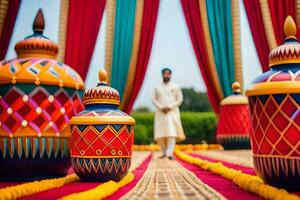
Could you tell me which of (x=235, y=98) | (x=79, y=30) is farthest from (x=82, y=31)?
(x=235, y=98)

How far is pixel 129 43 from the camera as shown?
3645 millimetres

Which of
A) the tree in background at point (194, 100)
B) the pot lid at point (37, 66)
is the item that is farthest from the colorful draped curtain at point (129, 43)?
the tree in background at point (194, 100)

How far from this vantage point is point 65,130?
1457mm

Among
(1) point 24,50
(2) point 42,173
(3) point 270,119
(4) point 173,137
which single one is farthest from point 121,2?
(3) point 270,119

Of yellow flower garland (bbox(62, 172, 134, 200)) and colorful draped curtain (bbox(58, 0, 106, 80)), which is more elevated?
colorful draped curtain (bbox(58, 0, 106, 80))

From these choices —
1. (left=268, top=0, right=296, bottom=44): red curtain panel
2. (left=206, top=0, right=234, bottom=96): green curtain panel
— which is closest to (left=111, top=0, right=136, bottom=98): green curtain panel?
(left=206, top=0, right=234, bottom=96): green curtain panel

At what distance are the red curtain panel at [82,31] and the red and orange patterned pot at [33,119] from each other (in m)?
2.02

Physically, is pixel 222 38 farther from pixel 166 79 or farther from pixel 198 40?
pixel 166 79

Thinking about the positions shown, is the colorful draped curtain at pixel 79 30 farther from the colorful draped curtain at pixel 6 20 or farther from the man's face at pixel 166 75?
the man's face at pixel 166 75

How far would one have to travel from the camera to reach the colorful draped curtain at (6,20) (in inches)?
125

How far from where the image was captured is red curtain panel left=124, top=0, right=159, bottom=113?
359 cm

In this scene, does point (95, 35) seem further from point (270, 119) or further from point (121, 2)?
point (270, 119)

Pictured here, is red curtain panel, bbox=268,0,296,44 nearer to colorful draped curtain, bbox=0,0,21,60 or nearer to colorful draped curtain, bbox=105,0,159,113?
colorful draped curtain, bbox=105,0,159,113

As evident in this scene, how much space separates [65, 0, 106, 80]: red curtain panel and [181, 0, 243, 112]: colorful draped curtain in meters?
0.88
